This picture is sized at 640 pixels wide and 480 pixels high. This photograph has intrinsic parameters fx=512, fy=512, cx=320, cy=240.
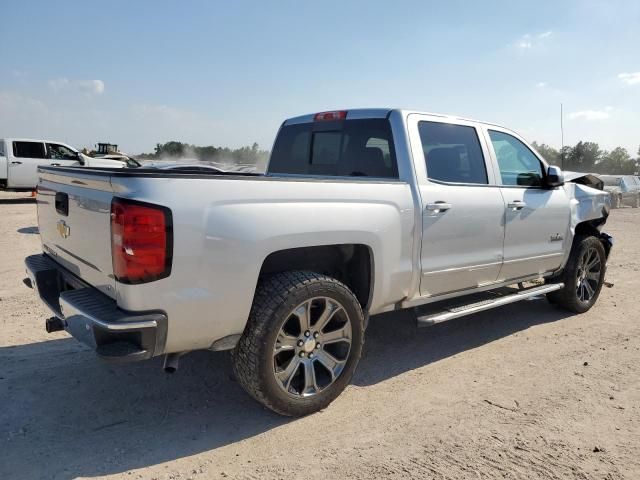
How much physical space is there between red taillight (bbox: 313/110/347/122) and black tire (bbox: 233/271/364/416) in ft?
5.73

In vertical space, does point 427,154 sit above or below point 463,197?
above

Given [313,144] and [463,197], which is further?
[313,144]

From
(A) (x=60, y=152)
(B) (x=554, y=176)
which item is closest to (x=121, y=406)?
(B) (x=554, y=176)

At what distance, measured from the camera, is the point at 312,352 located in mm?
3248

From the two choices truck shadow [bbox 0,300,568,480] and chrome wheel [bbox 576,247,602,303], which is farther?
chrome wheel [bbox 576,247,602,303]

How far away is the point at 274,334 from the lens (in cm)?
297

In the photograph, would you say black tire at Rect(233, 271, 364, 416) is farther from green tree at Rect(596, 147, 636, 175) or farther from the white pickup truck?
green tree at Rect(596, 147, 636, 175)

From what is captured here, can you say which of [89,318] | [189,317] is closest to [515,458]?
[189,317]

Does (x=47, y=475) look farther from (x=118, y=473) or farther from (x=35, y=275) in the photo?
(x=35, y=275)

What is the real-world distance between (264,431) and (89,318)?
1231 millimetres

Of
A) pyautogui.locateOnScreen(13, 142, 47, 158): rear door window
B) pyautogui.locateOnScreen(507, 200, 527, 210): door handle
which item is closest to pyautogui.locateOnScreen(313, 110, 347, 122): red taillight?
pyautogui.locateOnScreen(507, 200, 527, 210): door handle

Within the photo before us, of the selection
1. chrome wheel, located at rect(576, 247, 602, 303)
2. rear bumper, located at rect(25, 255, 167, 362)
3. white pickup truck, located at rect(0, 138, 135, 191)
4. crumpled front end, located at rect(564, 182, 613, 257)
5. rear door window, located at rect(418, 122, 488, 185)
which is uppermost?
white pickup truck, located at rect(0, 138, 135, 191)

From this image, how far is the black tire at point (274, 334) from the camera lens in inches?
116

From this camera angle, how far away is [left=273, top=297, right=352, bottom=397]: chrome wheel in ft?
10.3
